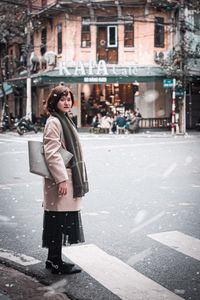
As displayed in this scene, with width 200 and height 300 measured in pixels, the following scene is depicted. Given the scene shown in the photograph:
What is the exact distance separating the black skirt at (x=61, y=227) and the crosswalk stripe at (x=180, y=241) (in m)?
1.42

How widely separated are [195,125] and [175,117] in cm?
649

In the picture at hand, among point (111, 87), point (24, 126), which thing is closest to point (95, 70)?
point (111, 87)

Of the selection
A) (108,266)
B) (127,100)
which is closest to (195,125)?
(127,100)

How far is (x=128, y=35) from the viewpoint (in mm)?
34500

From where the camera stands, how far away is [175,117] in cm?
3161

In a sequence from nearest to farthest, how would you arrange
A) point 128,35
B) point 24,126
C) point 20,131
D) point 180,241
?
1. point 180,241
2. point 20,131
3. point 24,126
4. point 128,35

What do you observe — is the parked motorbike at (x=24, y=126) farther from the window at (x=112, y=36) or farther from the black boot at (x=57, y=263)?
the black boot at (x=57, y=263)

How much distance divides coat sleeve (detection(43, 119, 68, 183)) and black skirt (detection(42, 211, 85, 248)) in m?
0.42

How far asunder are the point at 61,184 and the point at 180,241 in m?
2.13

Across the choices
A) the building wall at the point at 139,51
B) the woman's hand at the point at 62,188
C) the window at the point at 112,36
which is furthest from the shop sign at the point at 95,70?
the woman's hand at the point at 62,188

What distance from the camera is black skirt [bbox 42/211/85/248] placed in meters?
4.81

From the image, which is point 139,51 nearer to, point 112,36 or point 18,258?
point 112,36

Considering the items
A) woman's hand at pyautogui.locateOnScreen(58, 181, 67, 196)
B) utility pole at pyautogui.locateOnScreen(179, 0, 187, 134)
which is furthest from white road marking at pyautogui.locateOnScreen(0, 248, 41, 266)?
utility pole at pyautogui.locateOnScreen(179, 0, 187, 134)

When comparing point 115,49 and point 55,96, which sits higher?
point 115,49
